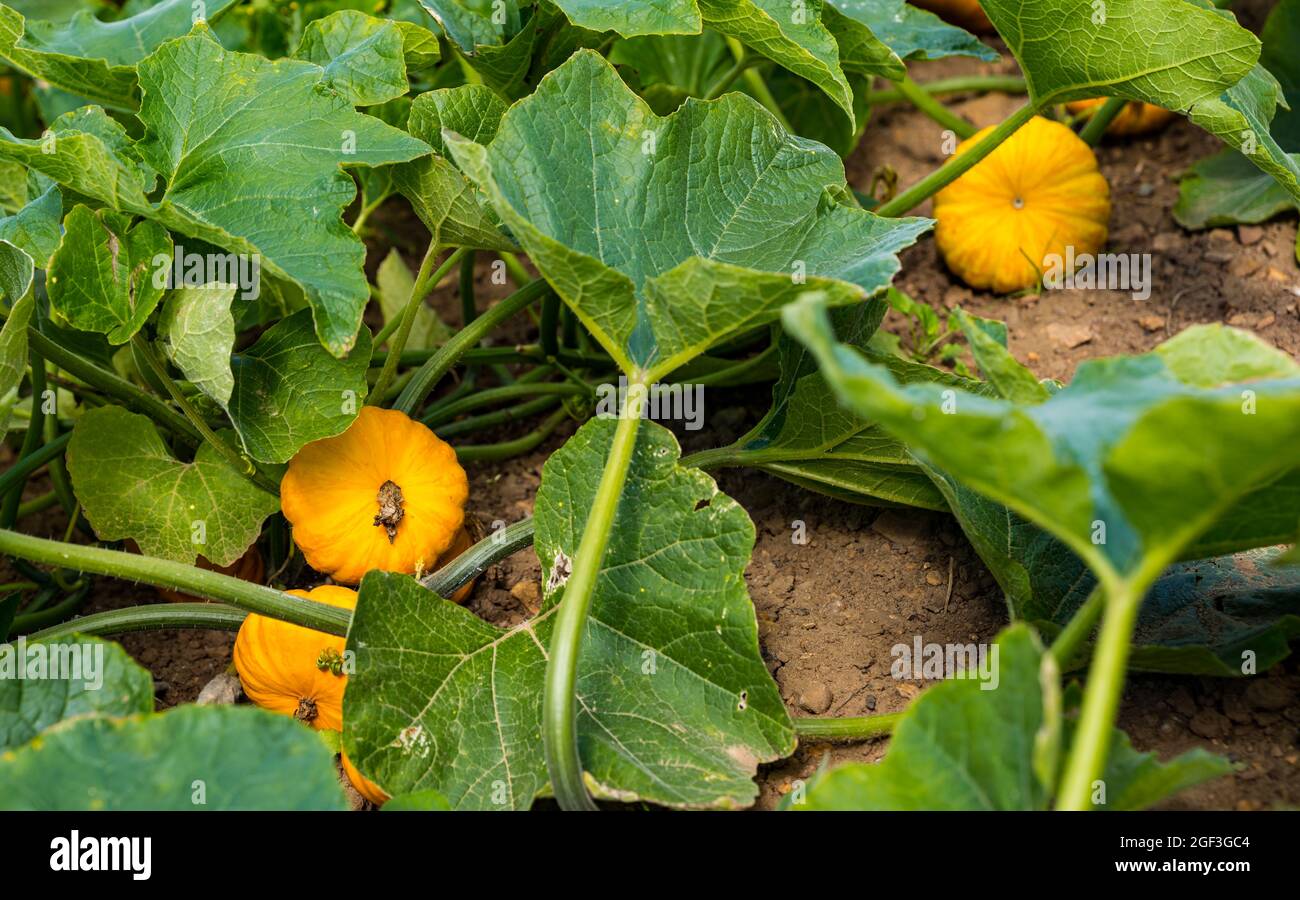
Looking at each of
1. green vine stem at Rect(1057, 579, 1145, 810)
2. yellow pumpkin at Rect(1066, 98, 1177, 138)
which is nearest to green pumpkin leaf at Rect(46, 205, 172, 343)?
green vine stem at Rect(1057, 579, 1145, 810)

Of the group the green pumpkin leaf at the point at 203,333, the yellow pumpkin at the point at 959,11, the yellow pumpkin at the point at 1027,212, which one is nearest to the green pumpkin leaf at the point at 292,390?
the green pumpkin leaf at the point at 203,333

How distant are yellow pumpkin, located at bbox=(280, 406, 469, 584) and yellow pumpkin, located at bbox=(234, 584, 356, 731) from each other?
0.07 metres

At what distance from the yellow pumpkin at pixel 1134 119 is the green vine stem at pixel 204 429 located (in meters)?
1.76

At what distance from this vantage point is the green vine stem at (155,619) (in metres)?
1.53

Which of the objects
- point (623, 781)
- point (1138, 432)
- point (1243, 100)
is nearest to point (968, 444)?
point (1138, 432)

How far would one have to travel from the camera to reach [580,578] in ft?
4.19

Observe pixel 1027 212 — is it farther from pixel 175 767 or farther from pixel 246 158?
pixel 175 767

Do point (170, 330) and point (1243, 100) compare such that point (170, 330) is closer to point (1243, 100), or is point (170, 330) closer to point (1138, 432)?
point (1138, 432)

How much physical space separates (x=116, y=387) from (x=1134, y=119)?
1.99 m

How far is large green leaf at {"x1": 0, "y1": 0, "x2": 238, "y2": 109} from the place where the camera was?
5.51 ft

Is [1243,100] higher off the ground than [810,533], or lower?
higher

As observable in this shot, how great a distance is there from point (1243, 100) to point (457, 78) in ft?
4.18

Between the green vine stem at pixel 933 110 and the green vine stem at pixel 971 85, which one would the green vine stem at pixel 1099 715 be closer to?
the green vine stem at pixel 933 110
